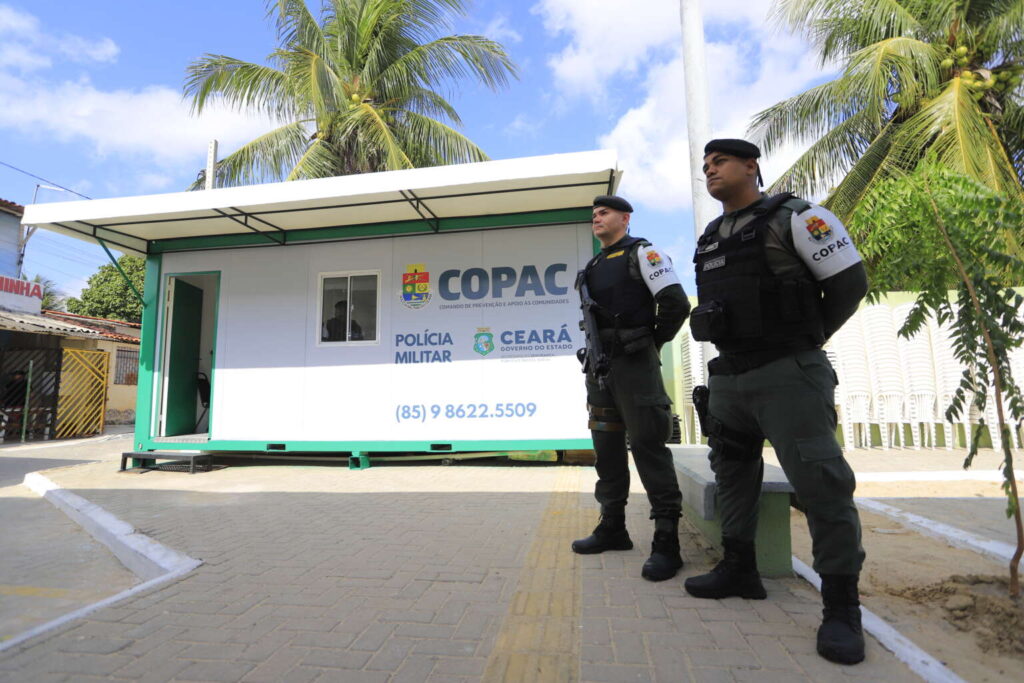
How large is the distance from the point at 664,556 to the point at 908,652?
3.42 ft

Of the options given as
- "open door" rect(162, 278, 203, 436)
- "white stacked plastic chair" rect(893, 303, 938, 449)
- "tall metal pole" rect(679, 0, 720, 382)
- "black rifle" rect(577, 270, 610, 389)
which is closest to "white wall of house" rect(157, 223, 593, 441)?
"open door" rect(162, 278, 203, 436)

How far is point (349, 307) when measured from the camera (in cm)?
761

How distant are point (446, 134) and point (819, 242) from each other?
1145 centimetres

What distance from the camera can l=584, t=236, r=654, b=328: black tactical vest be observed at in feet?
9.34

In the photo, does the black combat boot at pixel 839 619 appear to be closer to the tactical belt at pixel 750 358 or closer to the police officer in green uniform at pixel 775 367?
the police officer in green uniform at pixel 775 367

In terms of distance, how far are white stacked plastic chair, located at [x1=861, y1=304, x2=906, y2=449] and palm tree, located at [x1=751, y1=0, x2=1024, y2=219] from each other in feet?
10.4

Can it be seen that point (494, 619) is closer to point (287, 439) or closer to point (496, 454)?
point (496, 454)

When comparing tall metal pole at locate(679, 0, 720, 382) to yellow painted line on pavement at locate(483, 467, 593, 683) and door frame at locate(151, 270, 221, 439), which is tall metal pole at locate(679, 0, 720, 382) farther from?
door frame at locate(151, 270, 221, 439)

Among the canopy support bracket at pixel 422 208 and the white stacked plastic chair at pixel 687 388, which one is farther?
the white stacked plastic chair at pixel 687 388

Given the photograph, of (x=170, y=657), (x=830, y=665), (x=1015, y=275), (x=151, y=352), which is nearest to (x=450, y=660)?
(x=170, y=657)

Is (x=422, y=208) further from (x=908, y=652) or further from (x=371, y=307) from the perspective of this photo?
(x=908, y=652)

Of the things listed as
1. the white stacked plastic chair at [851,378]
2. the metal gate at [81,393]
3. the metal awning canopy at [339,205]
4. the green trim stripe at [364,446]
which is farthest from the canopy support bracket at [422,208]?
the metal gate at [81,393]

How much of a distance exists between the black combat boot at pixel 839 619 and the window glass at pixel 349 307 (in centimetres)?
634

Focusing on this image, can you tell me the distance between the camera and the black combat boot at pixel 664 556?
2.65 meters
